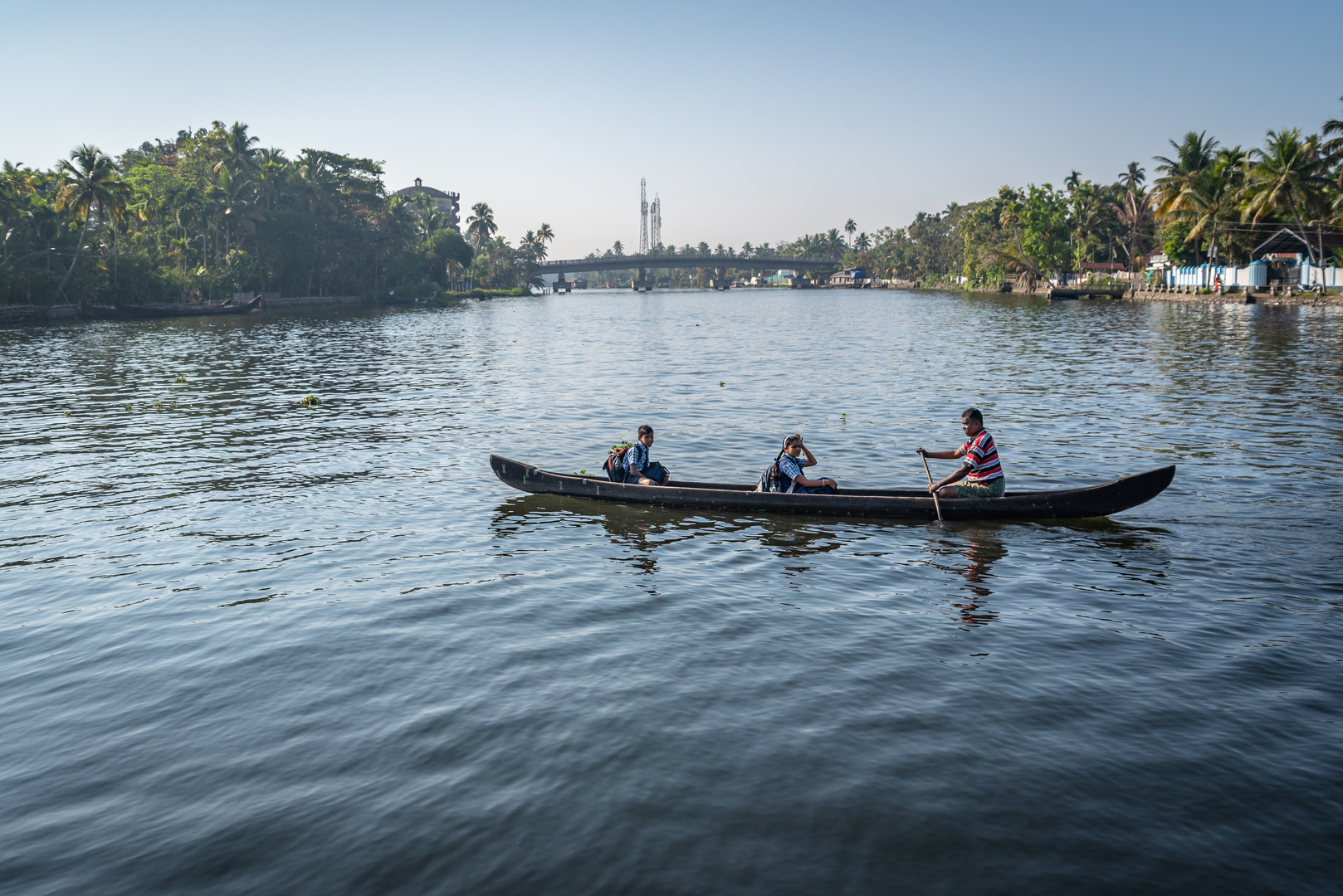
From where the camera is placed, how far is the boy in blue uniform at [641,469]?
17172 millimetres

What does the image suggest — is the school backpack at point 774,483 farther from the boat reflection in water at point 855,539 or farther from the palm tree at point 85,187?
the palm tree at point 85,187

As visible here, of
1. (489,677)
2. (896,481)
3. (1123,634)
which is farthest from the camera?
(896,481)

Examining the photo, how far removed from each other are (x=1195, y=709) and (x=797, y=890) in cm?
499

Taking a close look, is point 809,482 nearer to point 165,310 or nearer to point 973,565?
point 973,565

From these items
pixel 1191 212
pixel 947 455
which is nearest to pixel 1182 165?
pixel 1191 212

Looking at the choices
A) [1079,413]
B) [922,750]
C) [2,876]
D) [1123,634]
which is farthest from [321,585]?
[1079,413]

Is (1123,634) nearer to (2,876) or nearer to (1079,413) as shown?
(2,876)

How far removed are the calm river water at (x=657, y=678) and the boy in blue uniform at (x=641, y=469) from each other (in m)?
0.86

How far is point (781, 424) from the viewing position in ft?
89.7

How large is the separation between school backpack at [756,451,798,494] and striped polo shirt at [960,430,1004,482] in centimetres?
302

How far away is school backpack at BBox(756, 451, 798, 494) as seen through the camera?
16297 mm

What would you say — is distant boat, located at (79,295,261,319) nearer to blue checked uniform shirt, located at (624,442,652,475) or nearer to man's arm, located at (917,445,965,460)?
blue checked uniform shirt, located at (624,442,652,475)

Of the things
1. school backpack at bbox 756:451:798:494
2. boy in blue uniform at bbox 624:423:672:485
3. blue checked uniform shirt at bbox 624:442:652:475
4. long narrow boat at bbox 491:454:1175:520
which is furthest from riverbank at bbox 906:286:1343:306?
blue checked uniform shirt at bbox 624:442:652:475

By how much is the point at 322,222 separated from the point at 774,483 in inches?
4470
